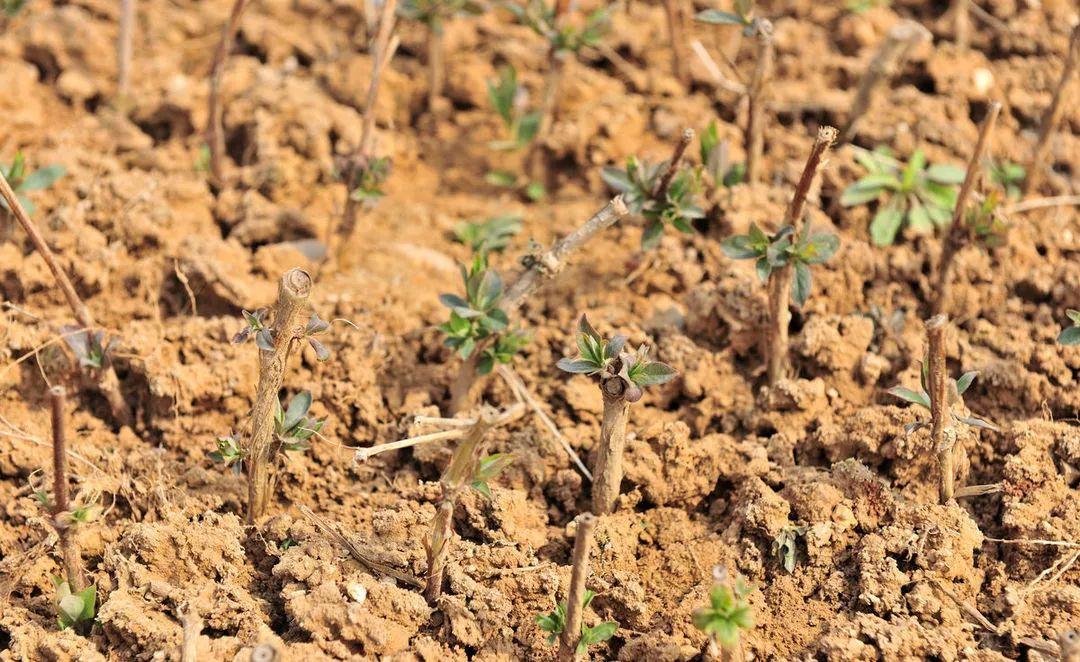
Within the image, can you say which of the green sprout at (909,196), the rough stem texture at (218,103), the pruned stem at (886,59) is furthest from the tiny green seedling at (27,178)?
the pruned stem at (886,59)

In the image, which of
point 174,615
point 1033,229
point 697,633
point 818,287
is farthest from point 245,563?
point 1033,229

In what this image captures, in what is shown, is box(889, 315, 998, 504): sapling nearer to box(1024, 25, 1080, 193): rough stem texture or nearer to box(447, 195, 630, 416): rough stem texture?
box(447, 195, 630, 416): rough stem texture

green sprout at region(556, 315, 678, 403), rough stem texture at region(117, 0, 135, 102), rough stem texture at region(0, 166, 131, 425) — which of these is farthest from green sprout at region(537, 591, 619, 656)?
rough stem texture at region(117, 0, 135, 102)

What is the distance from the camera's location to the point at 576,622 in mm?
1972

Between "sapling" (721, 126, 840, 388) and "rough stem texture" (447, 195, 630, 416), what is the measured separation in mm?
314

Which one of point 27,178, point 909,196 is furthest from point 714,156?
point 27,178

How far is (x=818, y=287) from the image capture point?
281 cm

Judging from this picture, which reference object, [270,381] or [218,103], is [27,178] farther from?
[270,381]

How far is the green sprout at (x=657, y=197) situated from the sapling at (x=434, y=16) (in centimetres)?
89

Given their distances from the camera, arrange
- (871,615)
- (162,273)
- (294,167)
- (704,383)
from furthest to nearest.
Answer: (294,167) < (162,273) < (704,383) < (871,615)

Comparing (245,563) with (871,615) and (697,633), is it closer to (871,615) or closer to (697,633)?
(697,633)

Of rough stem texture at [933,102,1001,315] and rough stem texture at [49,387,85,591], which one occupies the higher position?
Result: rough stem texture at [933,102,1001,315]

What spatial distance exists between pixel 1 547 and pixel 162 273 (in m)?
0.89

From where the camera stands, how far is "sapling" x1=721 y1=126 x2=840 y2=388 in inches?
95.8
